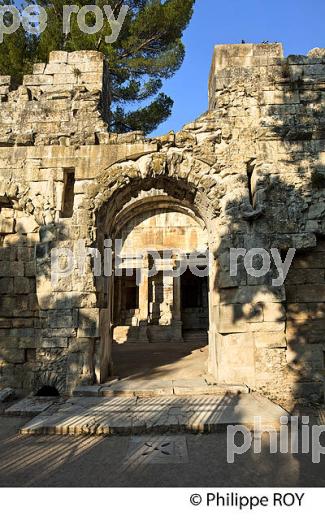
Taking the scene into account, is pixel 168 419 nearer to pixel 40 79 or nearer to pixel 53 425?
pixel 53 425

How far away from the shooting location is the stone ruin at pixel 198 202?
691cm

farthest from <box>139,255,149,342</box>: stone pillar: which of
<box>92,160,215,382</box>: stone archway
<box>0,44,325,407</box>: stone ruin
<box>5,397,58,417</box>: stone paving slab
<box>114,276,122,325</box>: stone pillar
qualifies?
<box>5,397,58,417</box>: stone paving slab

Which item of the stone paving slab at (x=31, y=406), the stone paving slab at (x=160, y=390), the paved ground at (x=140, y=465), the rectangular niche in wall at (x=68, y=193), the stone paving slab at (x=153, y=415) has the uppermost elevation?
the rectangular niche in wall at (x=68, y=193)

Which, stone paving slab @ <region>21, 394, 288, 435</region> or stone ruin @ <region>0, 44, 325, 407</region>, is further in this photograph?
stone ruin @ <region>0, 44, 325, 407</region>

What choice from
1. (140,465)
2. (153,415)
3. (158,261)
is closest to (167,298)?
(158,261)

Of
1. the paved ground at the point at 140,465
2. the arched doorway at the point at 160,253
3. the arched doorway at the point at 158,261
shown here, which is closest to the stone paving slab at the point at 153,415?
the paved ground at the point at 140,465

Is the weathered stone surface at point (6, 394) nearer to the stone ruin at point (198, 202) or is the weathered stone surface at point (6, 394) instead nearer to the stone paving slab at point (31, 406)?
the stone ruin at point (198, 202)

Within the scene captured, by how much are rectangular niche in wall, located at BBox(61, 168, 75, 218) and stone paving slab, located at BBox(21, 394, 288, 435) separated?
379cm

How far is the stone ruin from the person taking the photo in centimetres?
691

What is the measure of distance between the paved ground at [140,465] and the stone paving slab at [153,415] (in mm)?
161

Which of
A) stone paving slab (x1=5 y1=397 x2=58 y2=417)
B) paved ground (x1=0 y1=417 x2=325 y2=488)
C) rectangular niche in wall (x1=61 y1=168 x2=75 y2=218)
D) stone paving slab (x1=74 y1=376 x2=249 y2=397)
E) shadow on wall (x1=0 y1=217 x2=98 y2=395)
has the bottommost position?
paved ground (x1=0 y1=417 x2=325 y2=488)

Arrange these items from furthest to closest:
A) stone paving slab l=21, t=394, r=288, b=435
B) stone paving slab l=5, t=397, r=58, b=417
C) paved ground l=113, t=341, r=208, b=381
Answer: paved ground l=113, t=341, r=208, b=381 → stone paving slab l=5, t=397, r=58, b=417 → stone paving slab l=21, t=394, r=288, b=435

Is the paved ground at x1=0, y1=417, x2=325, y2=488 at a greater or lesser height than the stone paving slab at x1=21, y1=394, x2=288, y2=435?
lesser

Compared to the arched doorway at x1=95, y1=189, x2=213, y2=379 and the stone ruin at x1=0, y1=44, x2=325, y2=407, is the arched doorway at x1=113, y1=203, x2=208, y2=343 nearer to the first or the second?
the arched doorway at x1=95, y1=189, x2=213, y2=379
